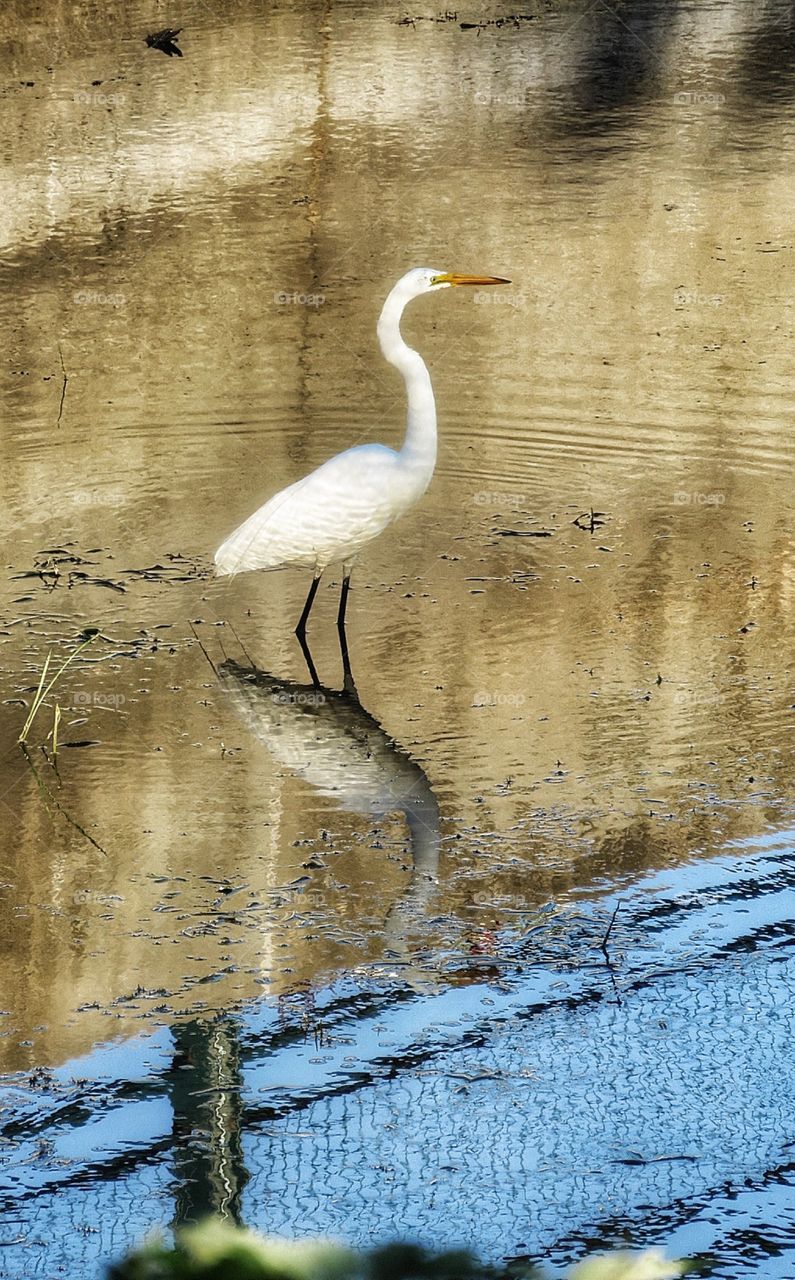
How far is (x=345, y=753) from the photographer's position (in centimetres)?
531

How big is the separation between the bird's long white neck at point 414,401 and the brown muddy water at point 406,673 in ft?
2.15

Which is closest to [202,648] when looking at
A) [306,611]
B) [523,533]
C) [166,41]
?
[306,611]

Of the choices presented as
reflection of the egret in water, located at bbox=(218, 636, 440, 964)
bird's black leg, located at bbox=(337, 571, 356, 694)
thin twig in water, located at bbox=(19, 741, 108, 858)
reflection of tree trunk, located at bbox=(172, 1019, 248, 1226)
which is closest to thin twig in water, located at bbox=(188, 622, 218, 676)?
reflection of the egret in water, located at bbox=(218, 636, 440, 964)

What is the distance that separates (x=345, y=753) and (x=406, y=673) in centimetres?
63

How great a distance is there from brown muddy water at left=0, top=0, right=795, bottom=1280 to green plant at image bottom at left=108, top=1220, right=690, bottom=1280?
183cm

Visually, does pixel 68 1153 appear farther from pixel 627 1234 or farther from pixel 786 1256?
pixel 786 1256

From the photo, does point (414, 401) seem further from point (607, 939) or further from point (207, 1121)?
point (207, 1121)

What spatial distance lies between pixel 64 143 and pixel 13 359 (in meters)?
3.32

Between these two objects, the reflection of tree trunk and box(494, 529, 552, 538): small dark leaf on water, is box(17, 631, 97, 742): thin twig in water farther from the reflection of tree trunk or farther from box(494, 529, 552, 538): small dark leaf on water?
box(494, 529, 552, 538): small dark leaf on water

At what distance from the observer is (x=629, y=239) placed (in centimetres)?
1068

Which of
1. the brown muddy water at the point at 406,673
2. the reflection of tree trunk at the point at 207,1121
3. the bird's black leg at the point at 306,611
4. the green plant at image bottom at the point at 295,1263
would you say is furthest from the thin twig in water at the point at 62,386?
the green plant at image bottom at the point at 295,1263

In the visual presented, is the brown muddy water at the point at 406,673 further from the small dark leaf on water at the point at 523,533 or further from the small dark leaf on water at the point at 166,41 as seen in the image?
the small dark leaf on water at the point at 166,41

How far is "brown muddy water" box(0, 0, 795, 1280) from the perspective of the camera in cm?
335

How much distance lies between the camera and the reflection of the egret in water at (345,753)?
4.59 meters
